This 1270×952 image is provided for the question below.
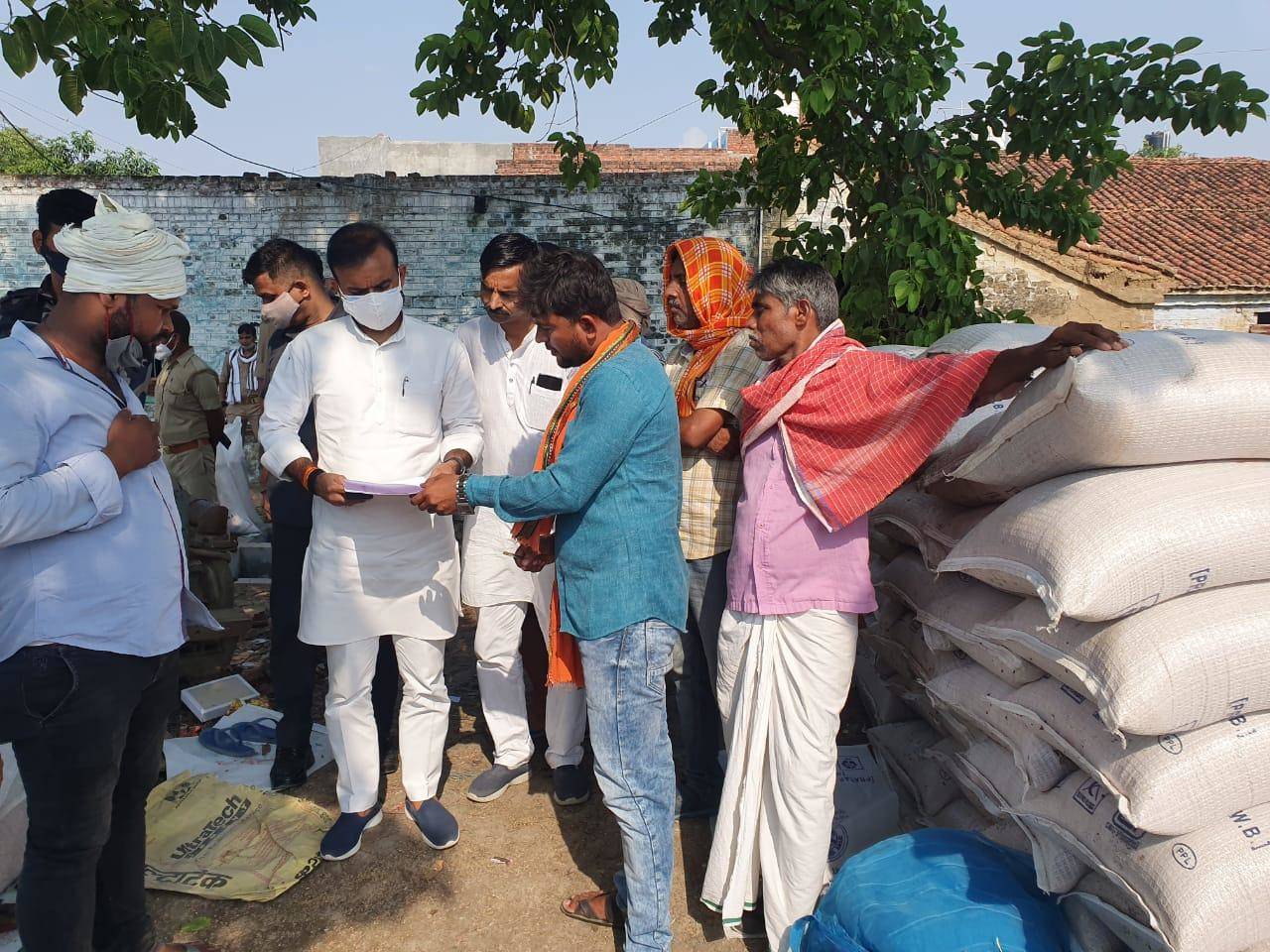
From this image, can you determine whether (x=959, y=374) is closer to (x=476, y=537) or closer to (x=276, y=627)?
(x=476, y=537)

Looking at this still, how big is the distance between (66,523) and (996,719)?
90.2 inches

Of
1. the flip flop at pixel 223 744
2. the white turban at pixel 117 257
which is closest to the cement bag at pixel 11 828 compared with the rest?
the flip flop at pixel 223 744

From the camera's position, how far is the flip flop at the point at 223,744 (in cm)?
361

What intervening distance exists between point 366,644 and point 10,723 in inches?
44.4

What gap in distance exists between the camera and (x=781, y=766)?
253 centimetres

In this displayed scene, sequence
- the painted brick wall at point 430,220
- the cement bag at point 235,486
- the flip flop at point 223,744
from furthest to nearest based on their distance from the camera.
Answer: the painted brick wall at point 430,220, the cement bag at point 235,486, the flip flop at point 223,744

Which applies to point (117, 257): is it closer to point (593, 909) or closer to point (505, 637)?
point (505, 637)

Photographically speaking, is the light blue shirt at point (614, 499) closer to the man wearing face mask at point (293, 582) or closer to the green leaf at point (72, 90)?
the man wearing face mask at point (293, 582)

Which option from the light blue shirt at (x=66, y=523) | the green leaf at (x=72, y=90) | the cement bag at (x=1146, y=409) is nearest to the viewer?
the light blue shirt at (x=66, y=523)

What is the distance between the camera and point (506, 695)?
3.45 metres

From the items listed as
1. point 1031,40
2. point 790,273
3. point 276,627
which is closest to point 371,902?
point 276,627

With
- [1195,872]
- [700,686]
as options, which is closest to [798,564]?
[700,686]

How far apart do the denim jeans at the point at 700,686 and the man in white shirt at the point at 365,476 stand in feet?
2.63

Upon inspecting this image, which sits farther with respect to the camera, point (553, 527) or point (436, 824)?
point (436, 824)
